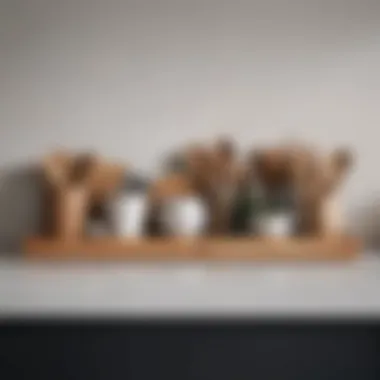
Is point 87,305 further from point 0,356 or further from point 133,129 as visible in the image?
point 133,129

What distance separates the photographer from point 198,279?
1.40 m

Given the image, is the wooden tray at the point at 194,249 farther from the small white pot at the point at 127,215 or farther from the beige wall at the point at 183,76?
the beige wall at the point at 183,76

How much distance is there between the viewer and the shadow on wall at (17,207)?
5.59 ft

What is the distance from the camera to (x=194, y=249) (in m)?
1.55


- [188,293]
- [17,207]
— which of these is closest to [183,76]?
[17,207]

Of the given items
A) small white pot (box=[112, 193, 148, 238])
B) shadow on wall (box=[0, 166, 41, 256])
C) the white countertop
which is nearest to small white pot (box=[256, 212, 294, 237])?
the white countertop

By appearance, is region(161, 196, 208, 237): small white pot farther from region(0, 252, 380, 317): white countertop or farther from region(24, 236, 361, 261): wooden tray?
region(0, 252, 380, 317): white countertop

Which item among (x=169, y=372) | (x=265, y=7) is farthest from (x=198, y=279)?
(x=265, y=7)

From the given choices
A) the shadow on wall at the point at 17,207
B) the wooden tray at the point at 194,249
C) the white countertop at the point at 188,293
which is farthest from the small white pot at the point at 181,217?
the shadow on wall at the point at 17,207

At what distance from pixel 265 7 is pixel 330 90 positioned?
0.24 metres

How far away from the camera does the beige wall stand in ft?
5.61

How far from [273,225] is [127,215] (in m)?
0.31

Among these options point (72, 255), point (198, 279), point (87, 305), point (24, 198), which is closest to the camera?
point (87, 305)

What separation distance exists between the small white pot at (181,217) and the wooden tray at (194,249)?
52 millimetres
